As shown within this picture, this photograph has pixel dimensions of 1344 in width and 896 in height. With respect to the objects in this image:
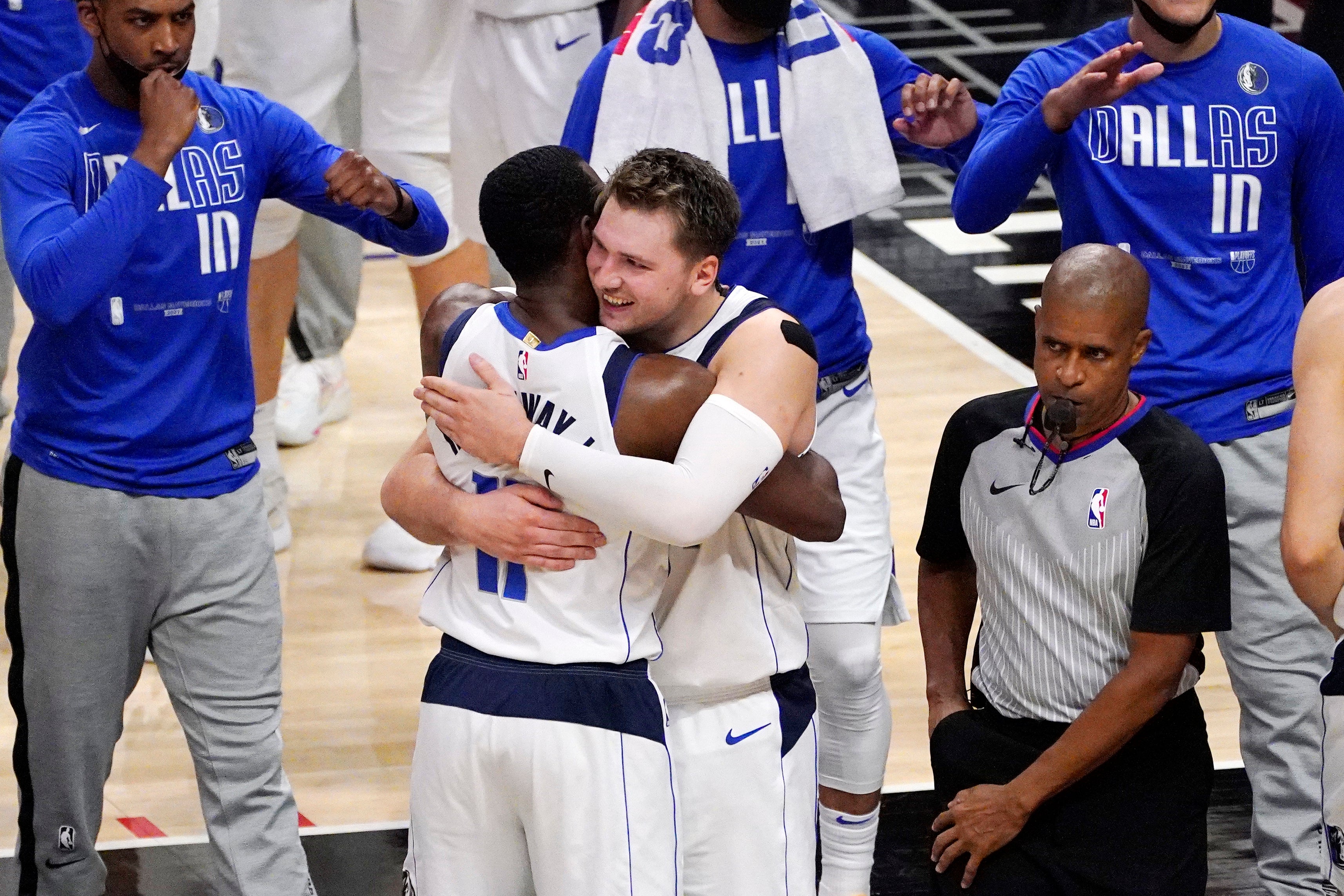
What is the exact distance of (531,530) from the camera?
2693mm

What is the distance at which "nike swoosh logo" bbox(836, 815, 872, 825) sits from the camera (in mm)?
3816

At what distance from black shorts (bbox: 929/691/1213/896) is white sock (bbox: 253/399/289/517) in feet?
9.54

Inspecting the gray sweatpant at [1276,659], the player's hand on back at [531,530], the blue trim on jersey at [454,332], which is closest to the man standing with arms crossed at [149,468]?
the blue trim on jersey at [454,332]

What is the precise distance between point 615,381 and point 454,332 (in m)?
0.31

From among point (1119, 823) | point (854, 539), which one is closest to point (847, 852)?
point (854, 539)

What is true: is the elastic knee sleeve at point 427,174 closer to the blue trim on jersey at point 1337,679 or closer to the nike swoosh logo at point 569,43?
the nike swoosh logo at point 569,43

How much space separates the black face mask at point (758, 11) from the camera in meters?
3.77

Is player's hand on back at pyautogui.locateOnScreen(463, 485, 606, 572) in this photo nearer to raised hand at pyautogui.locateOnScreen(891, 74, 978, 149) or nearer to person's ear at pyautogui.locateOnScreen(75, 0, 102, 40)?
person's ear at pyautogui.locateOnScreen(75, 0, 102, 40)

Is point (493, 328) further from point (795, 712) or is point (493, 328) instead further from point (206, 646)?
point (206, 646)

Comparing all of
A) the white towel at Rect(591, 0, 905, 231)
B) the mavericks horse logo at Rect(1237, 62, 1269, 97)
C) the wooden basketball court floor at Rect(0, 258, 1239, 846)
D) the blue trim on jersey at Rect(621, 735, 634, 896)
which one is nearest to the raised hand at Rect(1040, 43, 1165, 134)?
the mavericks horse logo at Rect(1237, 62, 1269, 97)

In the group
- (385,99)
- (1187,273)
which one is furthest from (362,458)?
(1187,273)

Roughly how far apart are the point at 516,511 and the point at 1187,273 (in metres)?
1.58

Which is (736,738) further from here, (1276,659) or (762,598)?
(1276,659)

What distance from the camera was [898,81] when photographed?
13.2 ft
